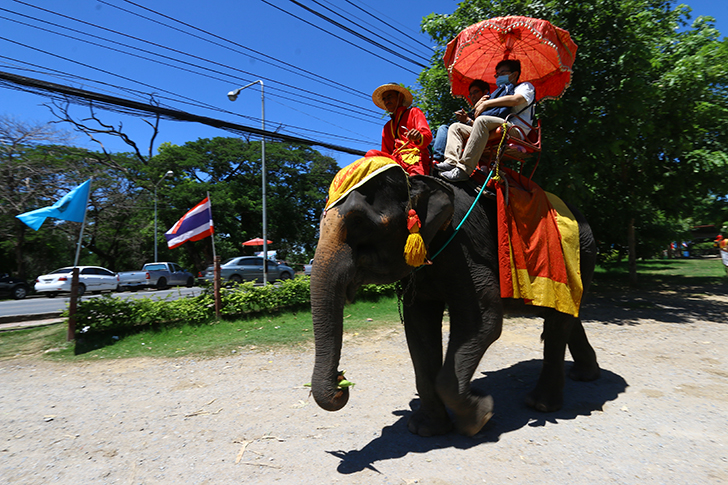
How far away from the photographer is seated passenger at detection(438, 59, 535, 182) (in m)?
3.60

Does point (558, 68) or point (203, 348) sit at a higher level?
point (558, 68)

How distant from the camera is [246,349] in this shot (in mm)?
7273

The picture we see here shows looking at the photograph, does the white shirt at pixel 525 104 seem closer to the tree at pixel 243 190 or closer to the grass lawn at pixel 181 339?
the grass lawn at pixel 181 339

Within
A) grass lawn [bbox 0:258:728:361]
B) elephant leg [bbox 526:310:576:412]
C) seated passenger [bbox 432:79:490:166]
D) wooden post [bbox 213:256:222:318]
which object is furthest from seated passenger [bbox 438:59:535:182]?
wooden post [bbox 213:256:222:318]

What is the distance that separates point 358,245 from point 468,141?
1.47 metres

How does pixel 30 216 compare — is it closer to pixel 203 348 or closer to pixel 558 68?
pixel 203 348

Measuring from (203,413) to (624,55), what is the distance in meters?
9.99

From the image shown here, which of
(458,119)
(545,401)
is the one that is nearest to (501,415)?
(545,401)

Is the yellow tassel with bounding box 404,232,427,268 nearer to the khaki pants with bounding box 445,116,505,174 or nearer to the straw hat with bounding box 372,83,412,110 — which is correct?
the khaki pants with bounding box 445,116,505,174

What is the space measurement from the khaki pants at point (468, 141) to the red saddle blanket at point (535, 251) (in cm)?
41

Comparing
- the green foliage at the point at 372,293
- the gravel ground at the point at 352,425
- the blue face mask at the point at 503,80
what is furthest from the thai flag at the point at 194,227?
the blue face mask at the point at 503,80

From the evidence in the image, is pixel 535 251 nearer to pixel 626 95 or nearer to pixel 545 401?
pixel 545 401

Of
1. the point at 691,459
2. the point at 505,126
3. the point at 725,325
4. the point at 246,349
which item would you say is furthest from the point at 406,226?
the point at 725,325

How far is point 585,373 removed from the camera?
4996 mm
